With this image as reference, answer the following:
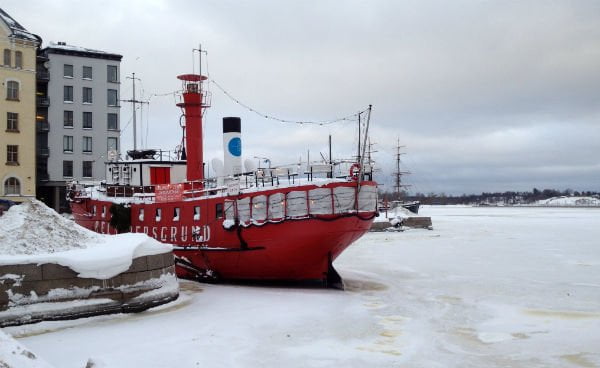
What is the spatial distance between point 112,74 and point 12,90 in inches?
504

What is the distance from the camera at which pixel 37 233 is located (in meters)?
14.4

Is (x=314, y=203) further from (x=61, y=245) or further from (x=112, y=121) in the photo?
(x=112, y=121)

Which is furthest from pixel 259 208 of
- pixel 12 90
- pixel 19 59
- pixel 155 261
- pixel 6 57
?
pixel 19 59

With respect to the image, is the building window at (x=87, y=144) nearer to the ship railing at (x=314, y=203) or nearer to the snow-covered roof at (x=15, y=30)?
the snow-covered roof at (x=15, y=30)

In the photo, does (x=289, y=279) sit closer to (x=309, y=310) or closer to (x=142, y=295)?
(x=309, y=310)

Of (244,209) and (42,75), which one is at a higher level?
(42,75)

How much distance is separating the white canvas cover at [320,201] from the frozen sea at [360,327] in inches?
104

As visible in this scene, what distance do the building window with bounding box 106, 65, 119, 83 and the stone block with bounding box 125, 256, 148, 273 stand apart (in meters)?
43.5

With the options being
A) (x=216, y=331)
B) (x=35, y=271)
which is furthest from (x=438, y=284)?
(x=35, y=271)

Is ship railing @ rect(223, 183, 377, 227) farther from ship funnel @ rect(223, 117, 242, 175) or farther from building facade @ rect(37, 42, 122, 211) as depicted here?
building facade @ rect(37, 42, 122, 211)

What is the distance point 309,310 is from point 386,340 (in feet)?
11.2

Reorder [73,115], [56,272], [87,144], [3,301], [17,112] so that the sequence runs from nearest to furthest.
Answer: [3,301] → [56,272] → [17,112] → [73,115] → [87,144]

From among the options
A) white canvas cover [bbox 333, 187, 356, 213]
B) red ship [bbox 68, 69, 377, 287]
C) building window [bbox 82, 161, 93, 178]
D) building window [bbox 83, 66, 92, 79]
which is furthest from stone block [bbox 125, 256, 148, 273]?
building window [bbox 83, 66, 92, 79]

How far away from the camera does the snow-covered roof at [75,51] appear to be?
51562 mm
